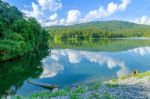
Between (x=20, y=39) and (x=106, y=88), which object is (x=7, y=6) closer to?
(x=20, y=39)

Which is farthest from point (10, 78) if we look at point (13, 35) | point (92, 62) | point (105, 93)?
point (13, 35)

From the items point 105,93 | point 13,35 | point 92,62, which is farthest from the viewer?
point 13,35

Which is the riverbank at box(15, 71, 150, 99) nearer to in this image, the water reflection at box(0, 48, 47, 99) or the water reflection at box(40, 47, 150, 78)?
the water reflection at box(0, 48, 47, 99)

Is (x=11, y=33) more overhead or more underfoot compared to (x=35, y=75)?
more overhead

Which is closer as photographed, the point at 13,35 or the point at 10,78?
the point at 10,78

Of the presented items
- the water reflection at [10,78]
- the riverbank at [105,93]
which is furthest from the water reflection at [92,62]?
the riverbank at [105,93]

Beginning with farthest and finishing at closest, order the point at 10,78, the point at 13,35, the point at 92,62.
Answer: the point at 13,35 → the point at 92,62 → the point at 10,78

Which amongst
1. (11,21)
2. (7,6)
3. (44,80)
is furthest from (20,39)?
(44,80)

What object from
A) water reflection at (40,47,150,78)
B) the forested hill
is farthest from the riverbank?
the forested hill

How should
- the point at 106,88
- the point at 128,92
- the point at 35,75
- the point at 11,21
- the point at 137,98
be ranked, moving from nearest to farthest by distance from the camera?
the point at 137,98
the point at 128,92
the point at 106,88
the point at 35,75
the point at 11,21

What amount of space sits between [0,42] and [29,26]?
75.6 ft

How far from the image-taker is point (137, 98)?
20328 mm

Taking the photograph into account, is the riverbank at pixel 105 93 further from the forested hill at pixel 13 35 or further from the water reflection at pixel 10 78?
the forested hill at pixel 13 35

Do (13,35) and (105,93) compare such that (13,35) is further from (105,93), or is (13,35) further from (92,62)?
(105,93)
